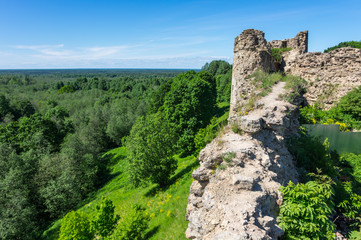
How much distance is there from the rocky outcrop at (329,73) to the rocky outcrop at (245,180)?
7953 mm

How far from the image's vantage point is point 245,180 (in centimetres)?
554

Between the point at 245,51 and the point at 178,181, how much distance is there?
1140 cm

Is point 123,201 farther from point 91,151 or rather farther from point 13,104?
point 13,104

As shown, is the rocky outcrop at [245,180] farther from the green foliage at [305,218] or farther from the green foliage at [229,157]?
the green foliage at [305,218]

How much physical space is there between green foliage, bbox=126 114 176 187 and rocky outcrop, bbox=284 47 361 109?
12.0m

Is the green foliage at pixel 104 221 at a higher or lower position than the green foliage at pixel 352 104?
lower

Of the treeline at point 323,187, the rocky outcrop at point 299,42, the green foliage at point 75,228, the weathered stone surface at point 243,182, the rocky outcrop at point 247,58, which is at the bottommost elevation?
the green foliage at point 75,228

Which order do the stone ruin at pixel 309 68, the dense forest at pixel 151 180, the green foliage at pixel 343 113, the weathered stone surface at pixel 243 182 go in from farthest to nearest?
the stone ruin at pixel 309 68 < the green foliage at pixel 343 113 < the dense forest at pixel 151 180 < the weathered stone surface at pixel 243 182

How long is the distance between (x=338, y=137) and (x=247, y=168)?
32.2ft

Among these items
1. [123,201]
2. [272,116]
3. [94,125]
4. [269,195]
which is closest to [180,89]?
[123,201]

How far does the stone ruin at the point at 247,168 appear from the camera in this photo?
469 cm

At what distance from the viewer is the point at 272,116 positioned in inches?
311

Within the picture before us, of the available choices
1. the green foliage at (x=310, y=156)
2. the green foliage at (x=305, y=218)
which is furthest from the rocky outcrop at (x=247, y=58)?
the green foliage at (x=305, y=218)

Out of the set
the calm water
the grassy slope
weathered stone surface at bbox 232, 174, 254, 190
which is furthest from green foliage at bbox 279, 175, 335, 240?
the calm water
